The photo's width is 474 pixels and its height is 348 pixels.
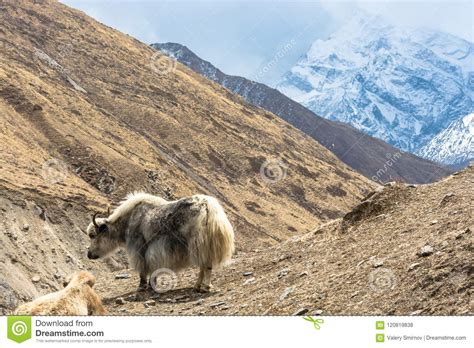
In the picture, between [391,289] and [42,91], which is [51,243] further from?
[42,91]

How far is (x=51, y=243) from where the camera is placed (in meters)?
28.7

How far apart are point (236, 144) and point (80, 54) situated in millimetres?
31721

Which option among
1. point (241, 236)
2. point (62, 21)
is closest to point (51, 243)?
point (241, 236)

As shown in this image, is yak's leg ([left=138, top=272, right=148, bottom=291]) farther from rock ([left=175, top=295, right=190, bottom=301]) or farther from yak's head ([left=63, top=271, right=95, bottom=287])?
yak's head ([left=63, top=271, right=95, bottom=287])

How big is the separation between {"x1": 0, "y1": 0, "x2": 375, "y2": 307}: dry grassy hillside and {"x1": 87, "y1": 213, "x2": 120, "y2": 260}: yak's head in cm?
255

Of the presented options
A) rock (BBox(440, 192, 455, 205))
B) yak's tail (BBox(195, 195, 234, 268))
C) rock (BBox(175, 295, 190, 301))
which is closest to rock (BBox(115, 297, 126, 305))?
rock (BBox(175, 295, 190, 301))

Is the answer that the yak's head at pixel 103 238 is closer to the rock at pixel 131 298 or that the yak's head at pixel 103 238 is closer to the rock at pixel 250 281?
the rock at pixel 131 298

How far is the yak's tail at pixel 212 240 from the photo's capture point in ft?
54.0

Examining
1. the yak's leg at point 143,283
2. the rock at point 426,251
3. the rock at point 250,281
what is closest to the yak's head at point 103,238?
the yak's leg at point 143,283

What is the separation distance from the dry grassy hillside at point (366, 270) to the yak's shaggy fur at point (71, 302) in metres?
2.89

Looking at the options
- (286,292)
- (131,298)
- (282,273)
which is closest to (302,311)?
(286,292)

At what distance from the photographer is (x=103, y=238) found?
19.1 m

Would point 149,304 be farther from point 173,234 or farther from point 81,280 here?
point 81,280
